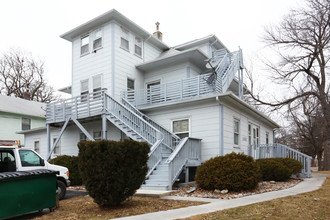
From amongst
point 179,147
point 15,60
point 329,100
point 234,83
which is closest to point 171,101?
point 179,147

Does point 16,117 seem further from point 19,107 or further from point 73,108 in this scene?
point 73,108

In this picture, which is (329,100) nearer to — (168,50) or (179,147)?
(168,50)

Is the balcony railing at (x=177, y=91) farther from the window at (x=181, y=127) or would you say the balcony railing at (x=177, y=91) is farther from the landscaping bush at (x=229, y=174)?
the landscaping bush at (x=229, y=174)

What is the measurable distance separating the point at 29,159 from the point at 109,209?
3.51 m

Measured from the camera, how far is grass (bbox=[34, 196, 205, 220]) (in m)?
6.88

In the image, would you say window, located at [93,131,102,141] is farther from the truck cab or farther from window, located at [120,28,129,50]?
the truck cab

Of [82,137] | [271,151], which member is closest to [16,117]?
[82,137]

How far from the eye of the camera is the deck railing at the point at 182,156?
34.9 ft

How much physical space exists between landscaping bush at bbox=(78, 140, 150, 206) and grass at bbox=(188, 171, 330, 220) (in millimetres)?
2128

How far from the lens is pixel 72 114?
16.5m

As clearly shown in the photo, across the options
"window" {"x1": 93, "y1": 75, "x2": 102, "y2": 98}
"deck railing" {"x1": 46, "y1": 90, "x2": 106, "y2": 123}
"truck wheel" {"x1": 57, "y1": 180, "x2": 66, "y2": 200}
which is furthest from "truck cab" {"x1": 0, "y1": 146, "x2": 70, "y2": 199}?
"window" {"x1": 93, "y1": 75, "x2": 102, "y2": 98}

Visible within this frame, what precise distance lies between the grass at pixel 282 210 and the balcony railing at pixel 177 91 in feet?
23.7

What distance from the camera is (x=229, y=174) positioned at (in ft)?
32.6

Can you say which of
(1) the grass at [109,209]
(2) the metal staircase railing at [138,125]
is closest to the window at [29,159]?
(1) the grass at [109,209]
